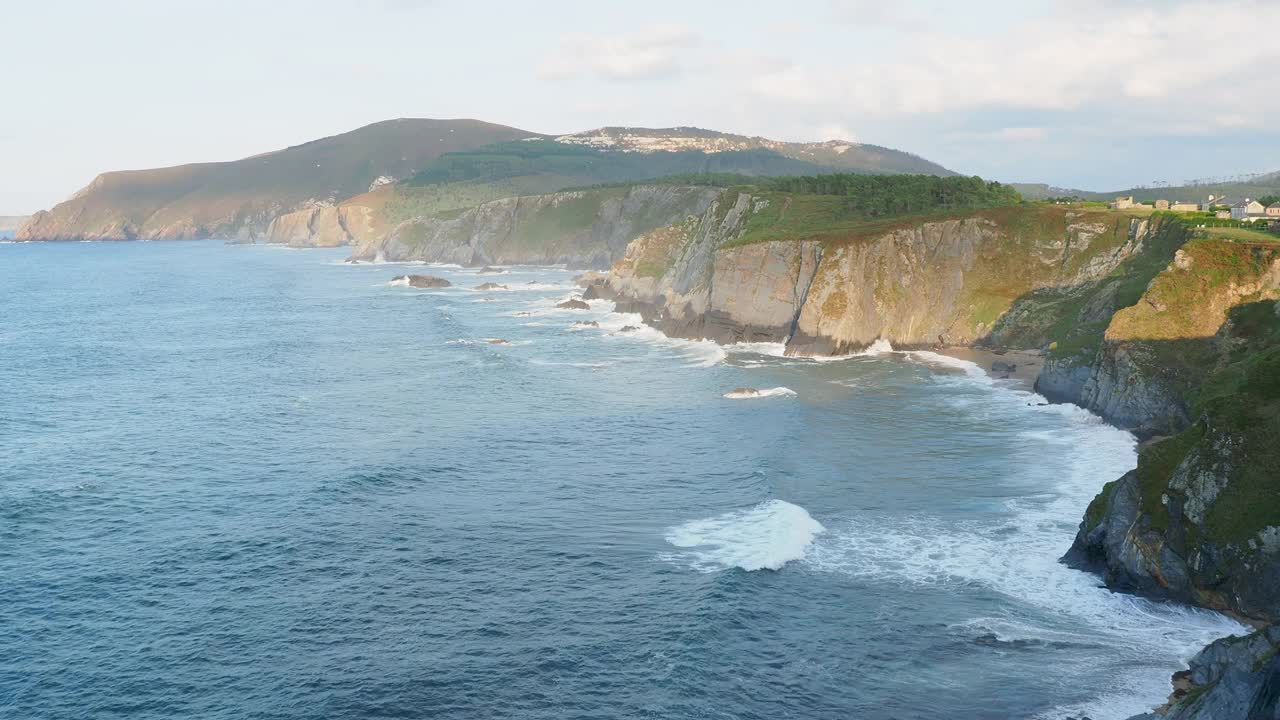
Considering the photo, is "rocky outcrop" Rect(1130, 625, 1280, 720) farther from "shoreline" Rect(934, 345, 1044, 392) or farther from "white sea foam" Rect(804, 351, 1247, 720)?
"shoreline" Rect(934, 345, 1044, 392)

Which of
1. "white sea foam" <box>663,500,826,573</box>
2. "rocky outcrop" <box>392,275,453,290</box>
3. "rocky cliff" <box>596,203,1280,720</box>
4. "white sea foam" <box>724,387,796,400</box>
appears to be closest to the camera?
"rocky cliff" <box>596,203,1280,720</box>

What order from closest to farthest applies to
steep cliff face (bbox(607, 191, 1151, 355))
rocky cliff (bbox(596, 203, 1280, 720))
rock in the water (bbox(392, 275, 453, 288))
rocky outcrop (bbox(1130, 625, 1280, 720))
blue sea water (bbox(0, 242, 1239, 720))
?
rocky outcrop (bbox(1130, 625, 1280, 720)) → blue sea water (bbox(0, 242, 1239, 720)) → rocky cliff (bbox(596, 203, 1280, 720)) → steep cliff face (bbox(607, 191, 1151, 355)) → rock in the water (bbox(392, 275, 453, 288))

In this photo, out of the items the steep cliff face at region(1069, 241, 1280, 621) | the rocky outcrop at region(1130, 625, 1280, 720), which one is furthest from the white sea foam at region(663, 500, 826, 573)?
the rocky outcrop at region(1130, 625, 1280, 720)

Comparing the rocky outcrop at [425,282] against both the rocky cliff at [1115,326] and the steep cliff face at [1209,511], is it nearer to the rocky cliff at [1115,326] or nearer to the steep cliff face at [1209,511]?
the rocky cliff at [1115,326]


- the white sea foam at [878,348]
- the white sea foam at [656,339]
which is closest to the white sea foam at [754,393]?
the white sea foam at [656,339]

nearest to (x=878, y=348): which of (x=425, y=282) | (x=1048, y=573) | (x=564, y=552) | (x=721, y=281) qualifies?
(x=721, y=281)

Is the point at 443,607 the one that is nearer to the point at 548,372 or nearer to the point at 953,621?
the point at 953,621
